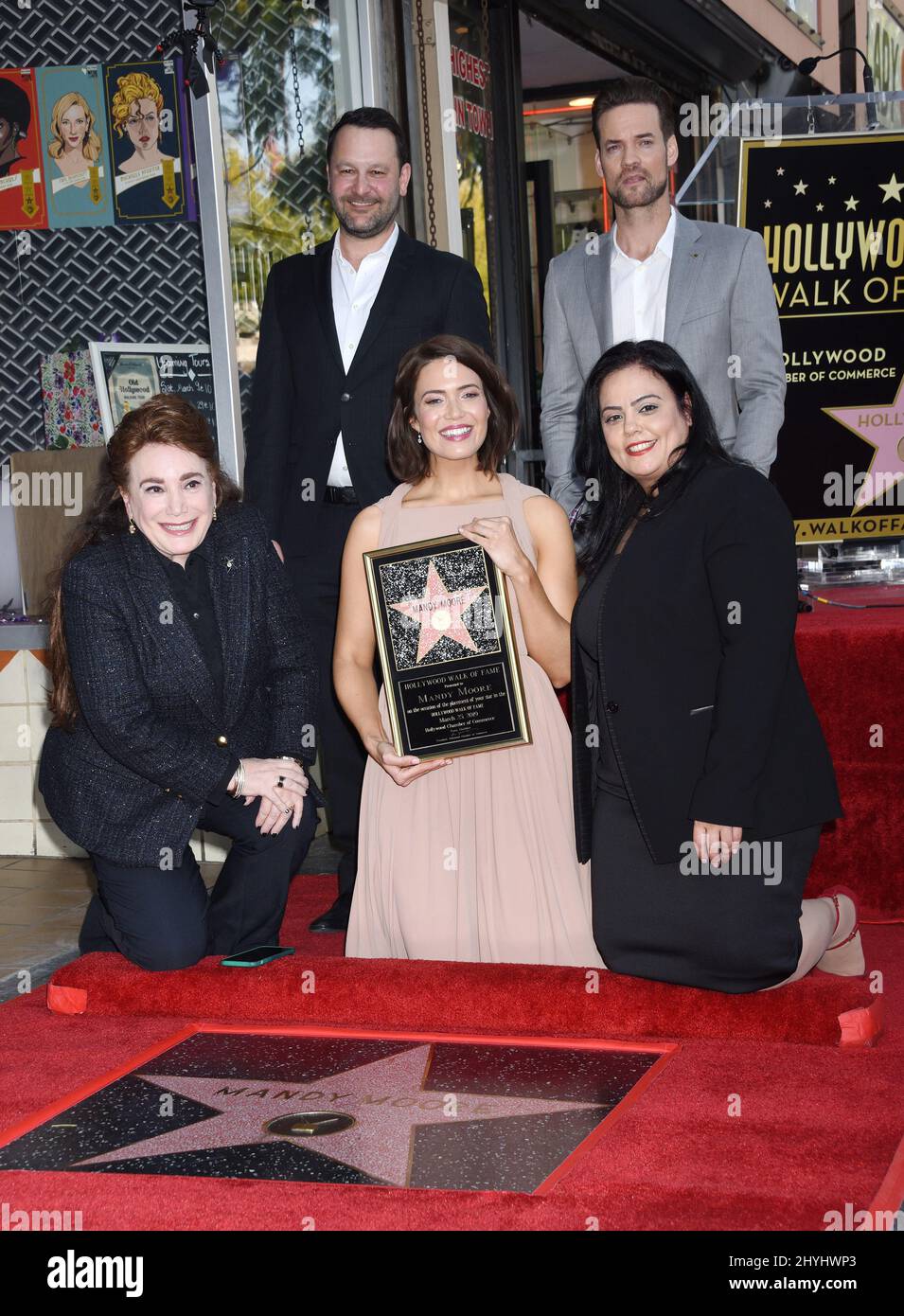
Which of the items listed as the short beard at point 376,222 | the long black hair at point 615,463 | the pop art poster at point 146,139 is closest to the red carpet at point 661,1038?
the long black hair at point 615,463

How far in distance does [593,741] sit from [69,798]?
1.28m

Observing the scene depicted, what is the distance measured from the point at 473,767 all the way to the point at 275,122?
3347mm

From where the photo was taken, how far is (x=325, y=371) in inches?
155

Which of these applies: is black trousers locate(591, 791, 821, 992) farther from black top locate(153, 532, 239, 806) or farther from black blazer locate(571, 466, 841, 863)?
black top locate(153, 532, 239, 806)

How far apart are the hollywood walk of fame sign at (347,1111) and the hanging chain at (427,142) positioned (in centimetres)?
388

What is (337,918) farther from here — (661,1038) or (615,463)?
(615,463)

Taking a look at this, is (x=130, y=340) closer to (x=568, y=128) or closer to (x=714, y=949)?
(x=714, y=949)

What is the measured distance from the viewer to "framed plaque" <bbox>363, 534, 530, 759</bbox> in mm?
3396

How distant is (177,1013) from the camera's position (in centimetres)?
333

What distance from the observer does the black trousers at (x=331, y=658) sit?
12.9 ft

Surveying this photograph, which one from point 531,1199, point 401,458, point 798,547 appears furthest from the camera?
point 798,547

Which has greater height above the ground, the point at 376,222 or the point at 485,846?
the point at 376,222

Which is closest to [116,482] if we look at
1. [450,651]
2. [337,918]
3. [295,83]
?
[450,651]

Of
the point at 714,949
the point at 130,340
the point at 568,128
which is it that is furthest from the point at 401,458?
the point at 568,128
